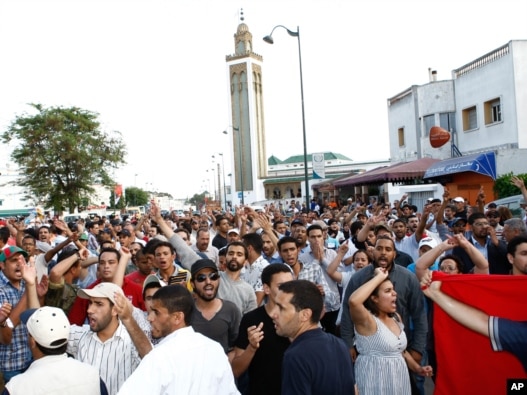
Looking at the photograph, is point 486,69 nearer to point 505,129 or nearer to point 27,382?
point 505,129

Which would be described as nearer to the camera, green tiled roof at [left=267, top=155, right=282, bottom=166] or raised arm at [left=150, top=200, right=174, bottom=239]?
raised arm at [left=150, top=200, right=174, bottom=239]

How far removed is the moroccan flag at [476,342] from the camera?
12.6ft

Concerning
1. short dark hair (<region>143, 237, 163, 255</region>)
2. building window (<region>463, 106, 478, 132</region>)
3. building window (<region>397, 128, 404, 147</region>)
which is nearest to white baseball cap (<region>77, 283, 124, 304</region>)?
short dark hair (<region>143, 237, 163, 255</region>)

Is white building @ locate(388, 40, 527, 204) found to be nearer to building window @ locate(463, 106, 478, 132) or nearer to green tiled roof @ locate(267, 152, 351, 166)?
building window @ locate(463, 106, 478, 132)

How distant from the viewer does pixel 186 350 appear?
10.2ft

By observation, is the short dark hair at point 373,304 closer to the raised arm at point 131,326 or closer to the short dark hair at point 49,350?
the raised arm at point 131,326

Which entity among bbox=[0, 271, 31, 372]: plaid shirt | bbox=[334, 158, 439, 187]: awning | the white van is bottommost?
bbox=[0, 271, 31, 372]: plaid shirt

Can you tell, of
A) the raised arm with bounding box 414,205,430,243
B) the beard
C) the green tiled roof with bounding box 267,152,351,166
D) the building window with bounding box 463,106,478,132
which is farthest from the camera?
the green tiled roof with bounding box 267,152,351,166

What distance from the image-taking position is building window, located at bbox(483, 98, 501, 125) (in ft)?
81.3

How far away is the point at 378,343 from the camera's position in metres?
4.25

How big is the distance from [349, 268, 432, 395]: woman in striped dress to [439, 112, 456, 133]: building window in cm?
2571

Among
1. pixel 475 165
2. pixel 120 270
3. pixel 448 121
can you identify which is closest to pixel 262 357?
pixel 120 270

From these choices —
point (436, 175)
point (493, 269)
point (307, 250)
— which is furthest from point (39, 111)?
point (493, 269)

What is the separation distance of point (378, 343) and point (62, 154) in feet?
109
